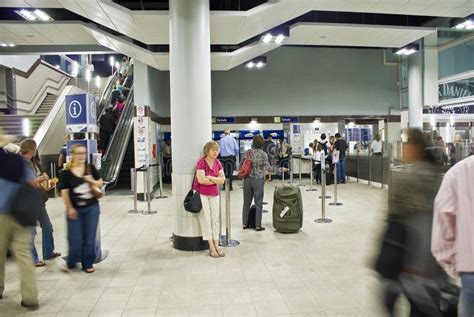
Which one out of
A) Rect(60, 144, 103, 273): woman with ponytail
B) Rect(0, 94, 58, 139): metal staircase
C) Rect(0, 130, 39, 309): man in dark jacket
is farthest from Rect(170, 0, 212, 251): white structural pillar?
Rect(0, 94, 58, 139): metal staircase

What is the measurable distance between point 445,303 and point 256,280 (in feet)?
7.40

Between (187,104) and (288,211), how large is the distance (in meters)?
2.43

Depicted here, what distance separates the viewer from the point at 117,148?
12.6m

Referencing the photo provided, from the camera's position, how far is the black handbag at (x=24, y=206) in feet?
10.6

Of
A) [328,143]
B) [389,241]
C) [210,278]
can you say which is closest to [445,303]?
[389,241]

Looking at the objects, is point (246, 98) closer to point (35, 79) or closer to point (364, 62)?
point (364, 62)

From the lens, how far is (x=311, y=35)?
972 cm

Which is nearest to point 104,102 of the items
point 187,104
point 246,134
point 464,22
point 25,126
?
point 25,126

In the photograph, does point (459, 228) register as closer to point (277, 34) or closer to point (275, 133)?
point (277, 34)

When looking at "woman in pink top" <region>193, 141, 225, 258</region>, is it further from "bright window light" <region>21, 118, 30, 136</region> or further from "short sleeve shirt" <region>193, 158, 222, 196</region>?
"bright window light" <region>21, 118, 30, 136</region>

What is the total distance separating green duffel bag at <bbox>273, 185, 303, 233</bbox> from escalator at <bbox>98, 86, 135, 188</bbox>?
6.56 meters

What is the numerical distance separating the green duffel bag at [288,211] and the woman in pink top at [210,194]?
147 cm

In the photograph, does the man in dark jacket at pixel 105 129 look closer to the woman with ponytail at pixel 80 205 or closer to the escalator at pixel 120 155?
the escalator at pixel 120 155

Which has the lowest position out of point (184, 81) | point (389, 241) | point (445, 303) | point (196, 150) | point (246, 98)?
point (445, 303)
